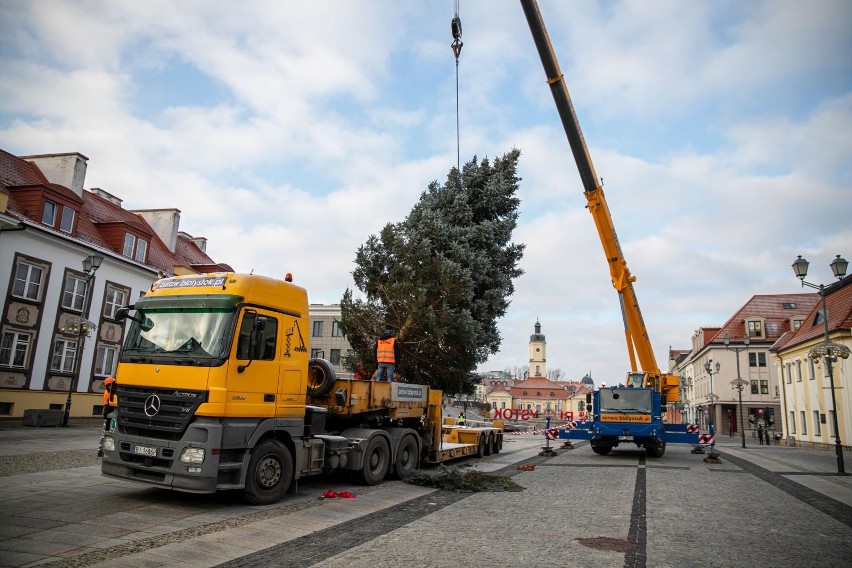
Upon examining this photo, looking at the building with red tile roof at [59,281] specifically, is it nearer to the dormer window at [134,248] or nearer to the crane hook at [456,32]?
the dormer window at [134,248]

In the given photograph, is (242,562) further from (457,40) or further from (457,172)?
(457,172)

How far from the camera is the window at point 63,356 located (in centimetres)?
2571

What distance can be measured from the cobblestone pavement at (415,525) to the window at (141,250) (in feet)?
65.2

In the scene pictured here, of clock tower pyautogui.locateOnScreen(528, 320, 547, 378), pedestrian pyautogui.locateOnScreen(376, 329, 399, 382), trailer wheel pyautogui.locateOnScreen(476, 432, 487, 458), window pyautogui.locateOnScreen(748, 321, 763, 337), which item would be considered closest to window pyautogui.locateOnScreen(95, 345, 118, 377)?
trailer wheel pyautogui.locateOnScreen(476, 432, 487, 458)

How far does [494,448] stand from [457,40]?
13.1m

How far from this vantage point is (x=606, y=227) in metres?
19.3

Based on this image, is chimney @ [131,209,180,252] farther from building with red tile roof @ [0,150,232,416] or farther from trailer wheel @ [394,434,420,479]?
trailer wheel @ [394,434,420,479]

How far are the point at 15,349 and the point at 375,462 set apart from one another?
66.6 ft

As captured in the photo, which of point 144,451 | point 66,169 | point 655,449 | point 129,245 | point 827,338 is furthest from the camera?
point 129,245

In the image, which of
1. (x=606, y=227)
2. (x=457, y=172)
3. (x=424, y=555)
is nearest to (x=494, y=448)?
(x=606, y=227)

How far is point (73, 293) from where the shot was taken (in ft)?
86.6

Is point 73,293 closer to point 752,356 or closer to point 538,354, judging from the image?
point 752,356

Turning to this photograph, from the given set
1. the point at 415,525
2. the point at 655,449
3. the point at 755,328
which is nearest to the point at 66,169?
the point at 415,525

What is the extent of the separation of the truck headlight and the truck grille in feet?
0.88
